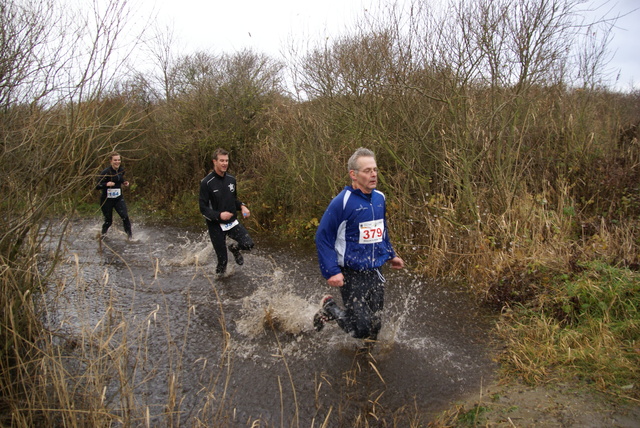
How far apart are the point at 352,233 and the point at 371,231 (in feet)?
0.62

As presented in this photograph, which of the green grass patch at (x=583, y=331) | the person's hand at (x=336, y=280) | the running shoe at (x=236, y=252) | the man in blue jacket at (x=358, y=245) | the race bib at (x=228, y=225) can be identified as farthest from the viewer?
the running shoe at (x=236, y=252)

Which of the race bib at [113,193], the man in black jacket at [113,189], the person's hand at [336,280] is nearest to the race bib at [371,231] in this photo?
the person's hand at [336,280]

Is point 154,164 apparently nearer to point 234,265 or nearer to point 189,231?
point 189,231

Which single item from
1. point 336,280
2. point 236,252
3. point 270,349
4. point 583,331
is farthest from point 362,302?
point 236,252

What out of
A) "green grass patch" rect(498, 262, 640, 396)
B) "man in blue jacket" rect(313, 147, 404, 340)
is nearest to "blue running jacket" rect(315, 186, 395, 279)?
"man in blue jacket" rect(313, 147, 404, 340)

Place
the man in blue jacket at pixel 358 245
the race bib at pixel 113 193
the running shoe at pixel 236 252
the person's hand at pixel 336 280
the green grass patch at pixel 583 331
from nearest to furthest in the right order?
the green grass patch at pixel 583 331 → the person's hand at pixel 336 280 → the man in blue jacket at pixel 358 245 → the running shoe at pixel 236 252 → the race bib at pixel 113 193

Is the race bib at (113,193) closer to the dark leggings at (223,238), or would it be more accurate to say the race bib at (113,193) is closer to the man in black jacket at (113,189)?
the man in black jacket at (113,189)

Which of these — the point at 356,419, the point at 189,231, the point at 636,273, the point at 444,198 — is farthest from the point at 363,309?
the point at 189,231

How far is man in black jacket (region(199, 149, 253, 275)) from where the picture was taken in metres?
6.85

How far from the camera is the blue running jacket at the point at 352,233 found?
13.7 ft

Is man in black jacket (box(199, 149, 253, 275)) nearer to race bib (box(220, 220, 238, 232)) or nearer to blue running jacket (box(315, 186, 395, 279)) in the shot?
race bib (box(220, 220, 238, 232))

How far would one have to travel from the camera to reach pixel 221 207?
701 cm

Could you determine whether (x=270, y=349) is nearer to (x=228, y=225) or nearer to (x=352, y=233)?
Answer: (x=352, y=233)

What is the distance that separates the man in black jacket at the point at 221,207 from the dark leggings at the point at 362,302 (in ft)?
9.58
